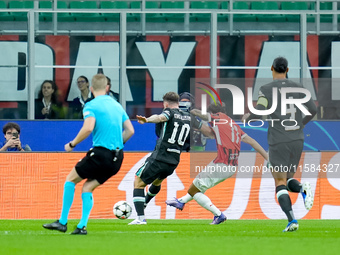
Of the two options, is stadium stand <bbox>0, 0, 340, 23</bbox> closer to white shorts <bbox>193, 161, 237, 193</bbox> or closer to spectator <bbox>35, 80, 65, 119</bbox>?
spectator <bbox>35, 80, 65, 119</bbox>

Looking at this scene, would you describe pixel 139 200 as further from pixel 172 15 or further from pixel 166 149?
pixel 172 15

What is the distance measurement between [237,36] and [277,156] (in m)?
9.50

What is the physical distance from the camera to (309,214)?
47.6 feet

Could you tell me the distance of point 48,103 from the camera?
17.4 m

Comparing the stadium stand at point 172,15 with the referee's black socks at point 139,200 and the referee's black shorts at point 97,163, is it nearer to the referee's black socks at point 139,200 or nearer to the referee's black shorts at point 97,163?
the referee's black socks at point 139,200

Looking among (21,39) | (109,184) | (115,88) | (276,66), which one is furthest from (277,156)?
(21,39)

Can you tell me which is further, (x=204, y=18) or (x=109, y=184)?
(x=204, y=18)

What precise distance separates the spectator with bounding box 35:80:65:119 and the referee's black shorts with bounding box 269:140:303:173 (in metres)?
8.43

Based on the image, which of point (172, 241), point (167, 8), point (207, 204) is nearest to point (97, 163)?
point (172, 241)

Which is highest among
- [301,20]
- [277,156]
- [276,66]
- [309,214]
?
[301,20]

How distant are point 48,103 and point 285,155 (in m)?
8.58

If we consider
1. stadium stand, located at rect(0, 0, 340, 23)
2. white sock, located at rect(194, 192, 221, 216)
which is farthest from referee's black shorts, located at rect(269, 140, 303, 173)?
stadium stand, located at rect(0, 0, 340, 23)

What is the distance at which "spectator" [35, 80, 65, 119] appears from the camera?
1734 centimetres

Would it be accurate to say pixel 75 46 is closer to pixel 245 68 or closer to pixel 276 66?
pixel 245 68
